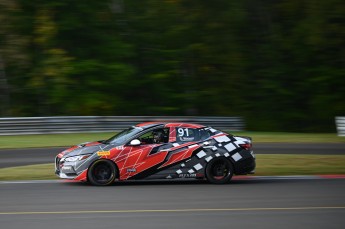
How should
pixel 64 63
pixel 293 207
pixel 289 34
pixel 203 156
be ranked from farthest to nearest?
pixel 289 34 → pixel 64 63 → pixel 203 156 → pixel 293 207

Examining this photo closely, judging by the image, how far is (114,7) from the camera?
38.6 meters

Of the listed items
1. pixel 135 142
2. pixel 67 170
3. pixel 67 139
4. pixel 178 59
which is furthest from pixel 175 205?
pixel 178 59

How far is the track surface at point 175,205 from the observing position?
35.6 ft

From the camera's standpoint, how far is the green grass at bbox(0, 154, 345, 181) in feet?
56.9

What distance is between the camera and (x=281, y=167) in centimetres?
1903

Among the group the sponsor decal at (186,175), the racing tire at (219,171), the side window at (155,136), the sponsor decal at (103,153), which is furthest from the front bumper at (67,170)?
the racing tire at (219,171)

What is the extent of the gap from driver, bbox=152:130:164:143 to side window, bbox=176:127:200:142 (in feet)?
1.13

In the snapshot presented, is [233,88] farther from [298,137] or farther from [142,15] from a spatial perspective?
[298,137]

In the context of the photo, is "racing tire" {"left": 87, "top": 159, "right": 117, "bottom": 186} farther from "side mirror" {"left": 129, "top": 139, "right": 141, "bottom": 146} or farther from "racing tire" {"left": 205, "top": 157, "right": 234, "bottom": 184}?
"racing tire" {"left": 205, "top": 157, "right": 234, "bottom": 184}

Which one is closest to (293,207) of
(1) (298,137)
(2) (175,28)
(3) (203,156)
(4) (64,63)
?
(3) (203,156)

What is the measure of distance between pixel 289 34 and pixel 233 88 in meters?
4.94

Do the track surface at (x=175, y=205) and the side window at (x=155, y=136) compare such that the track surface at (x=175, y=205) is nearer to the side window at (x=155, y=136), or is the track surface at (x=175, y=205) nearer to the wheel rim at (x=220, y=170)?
the wheel rim at (x=220, y=170)

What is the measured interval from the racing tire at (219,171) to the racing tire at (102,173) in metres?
2.18

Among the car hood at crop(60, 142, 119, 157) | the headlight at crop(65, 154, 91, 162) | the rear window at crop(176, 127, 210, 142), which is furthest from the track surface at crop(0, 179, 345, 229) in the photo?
the rear window at crop(176, 127, 210, 142)
